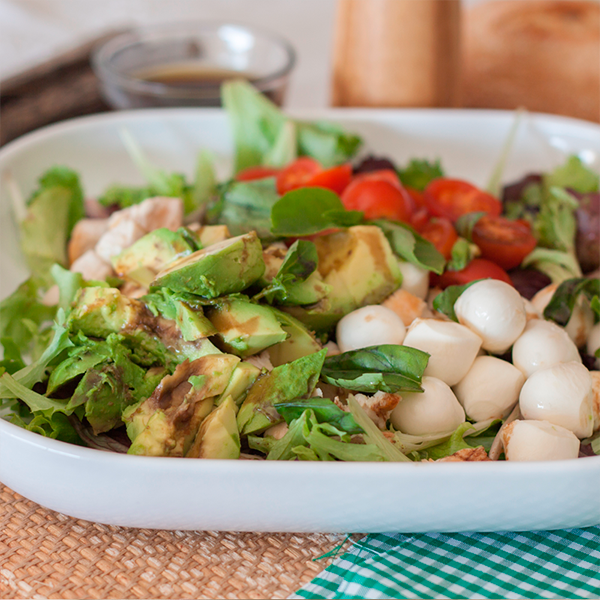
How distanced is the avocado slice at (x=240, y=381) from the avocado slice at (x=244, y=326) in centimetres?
3

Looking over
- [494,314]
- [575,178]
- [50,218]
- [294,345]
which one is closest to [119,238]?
[50,218]

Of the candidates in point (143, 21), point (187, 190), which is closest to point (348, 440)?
point (187, 190)

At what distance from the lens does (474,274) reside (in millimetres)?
1135

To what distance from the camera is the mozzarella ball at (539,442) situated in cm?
84

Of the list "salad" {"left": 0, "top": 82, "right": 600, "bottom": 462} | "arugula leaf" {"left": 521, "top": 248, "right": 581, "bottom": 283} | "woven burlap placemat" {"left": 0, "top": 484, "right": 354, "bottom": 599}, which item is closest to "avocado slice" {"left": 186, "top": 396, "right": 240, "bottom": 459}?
"salad" {"left": 0, "top": 82, "right": 600, "bottom": 462}

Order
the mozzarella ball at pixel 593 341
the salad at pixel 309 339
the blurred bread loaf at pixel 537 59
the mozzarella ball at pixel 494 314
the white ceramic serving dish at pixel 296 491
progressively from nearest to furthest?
the white ceramic serving dish at pixel 296 491
the salad at pixel 309 339
the mozzarella ball at pixel 494 314
the mozzarella ball at pixel 593 341
the blurred bread loaf at pixel 537 59

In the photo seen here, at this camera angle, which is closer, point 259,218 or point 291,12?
point 259,218

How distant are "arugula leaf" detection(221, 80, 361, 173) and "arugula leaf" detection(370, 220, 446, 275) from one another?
0.47 meters

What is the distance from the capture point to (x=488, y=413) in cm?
96

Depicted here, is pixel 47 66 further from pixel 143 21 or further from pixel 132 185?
pixel 143 21

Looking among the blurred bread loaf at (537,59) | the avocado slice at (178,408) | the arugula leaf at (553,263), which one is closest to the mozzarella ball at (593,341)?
the arugula leaf at (553,263)

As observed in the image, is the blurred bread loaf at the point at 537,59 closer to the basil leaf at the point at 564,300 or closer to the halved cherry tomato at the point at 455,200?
the halved cherry tomato at the point at 455,200

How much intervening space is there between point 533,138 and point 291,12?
1982 millimetres

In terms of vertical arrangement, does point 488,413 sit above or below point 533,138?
below
